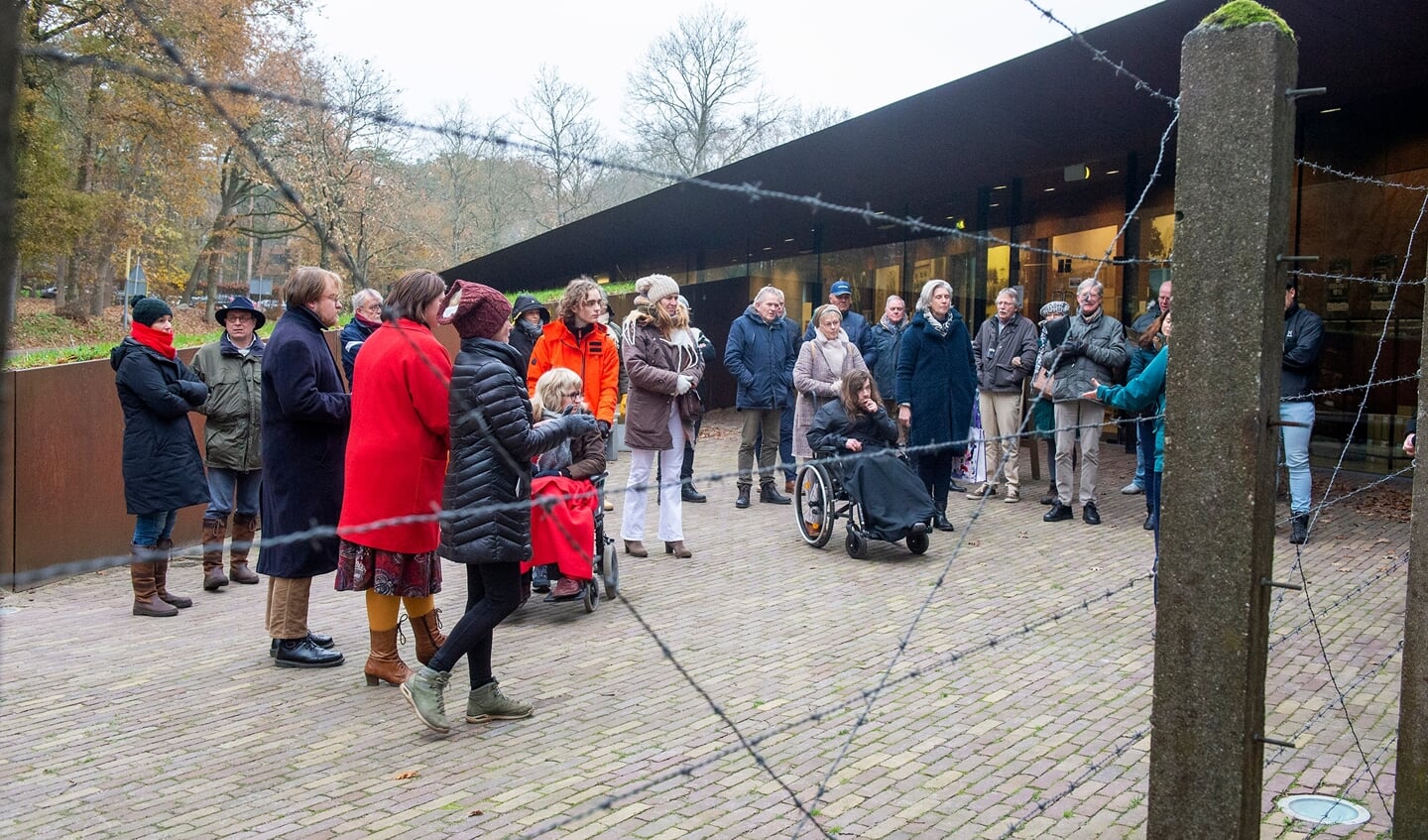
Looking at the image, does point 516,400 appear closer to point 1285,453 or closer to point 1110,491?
point 1285,453

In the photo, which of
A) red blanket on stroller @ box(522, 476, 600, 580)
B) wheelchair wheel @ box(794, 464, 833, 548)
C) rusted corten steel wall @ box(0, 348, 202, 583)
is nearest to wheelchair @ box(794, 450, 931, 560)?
wheelchair wheel @ box(794, 464, 833, 548)

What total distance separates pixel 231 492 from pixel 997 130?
9.28 m

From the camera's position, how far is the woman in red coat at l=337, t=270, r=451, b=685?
4828 millimetres

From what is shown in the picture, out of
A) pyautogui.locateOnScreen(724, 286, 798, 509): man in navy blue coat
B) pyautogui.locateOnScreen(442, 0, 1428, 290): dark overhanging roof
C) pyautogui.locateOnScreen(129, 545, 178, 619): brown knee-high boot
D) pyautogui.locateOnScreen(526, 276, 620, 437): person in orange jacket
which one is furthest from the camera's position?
pyautogui.locateOnScreen(724, 286, 798, 509): man in navy blue coat

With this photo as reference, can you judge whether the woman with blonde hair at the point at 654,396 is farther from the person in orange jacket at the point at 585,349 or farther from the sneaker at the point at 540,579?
the sneaker at the point at 540,579

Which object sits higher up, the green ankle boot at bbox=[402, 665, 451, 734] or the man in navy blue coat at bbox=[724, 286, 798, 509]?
the man in navy blue coat at bbox=[724, 286, 798, 509]

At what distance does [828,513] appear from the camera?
8.42 m

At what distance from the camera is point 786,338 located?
422 inches

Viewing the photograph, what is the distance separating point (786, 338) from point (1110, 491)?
3.52 m

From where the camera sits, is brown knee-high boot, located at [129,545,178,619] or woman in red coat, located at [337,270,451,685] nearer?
woman in red coat, located at [337,270,451,685]

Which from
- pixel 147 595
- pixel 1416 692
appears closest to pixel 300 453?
pixel 147 595

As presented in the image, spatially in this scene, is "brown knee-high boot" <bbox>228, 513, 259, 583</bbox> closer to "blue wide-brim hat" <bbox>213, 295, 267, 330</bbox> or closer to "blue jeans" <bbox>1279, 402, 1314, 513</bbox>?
"blue wide-brim hat" <bbox>213, 295, 267, 330</bbox>

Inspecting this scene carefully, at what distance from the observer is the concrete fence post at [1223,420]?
2541 millimetres

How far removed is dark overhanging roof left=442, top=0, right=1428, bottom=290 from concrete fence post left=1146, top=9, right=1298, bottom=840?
417 centimetres
